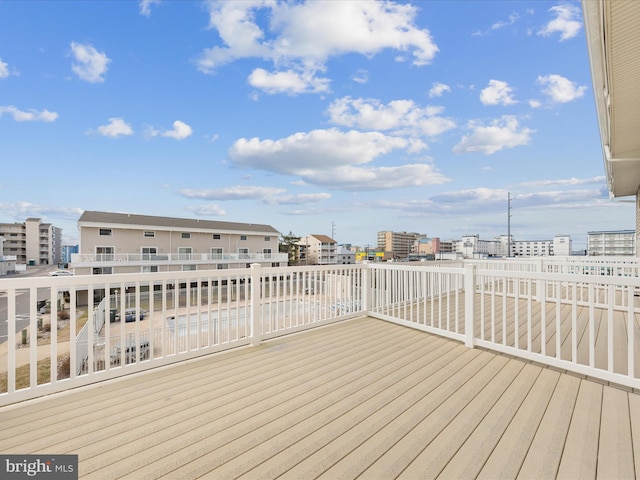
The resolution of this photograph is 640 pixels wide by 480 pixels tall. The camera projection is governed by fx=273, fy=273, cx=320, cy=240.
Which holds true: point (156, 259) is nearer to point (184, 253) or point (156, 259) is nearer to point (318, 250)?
point (184, 253)

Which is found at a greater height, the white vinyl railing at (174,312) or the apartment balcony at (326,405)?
the white vinyl railing at (174,312)

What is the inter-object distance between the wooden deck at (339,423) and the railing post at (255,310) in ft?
1.82

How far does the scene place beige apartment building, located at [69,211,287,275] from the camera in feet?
63.8

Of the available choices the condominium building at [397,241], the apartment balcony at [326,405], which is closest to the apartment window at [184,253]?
the apartment balcony at [326,405]

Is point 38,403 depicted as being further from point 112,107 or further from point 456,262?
point 112,107

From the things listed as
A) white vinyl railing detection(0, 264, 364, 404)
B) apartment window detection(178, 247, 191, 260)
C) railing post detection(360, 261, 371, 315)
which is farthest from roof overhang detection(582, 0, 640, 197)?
apartment window detection(178, 247, 191, 260)

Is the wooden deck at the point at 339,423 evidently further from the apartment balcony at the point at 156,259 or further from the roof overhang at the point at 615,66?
the apartment balcony at the point at 156,259

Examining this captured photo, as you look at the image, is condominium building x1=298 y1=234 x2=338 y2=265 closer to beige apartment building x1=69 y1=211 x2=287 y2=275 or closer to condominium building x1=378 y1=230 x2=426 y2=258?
beige apartment building x1=69 y1=211 x2=287 y2=275

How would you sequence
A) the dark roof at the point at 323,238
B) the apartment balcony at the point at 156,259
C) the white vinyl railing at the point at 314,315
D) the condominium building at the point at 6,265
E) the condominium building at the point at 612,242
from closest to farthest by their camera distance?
the white vinyl railing at the point at 314,315
the condominium building at the point at 612,242
the apartment balcony at the point at 156,259
the condominium building at the point at 6,265
the dark roof at the point at 323,238

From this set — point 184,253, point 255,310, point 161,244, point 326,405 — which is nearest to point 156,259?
point 161,244

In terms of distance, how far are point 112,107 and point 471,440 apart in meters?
20.0

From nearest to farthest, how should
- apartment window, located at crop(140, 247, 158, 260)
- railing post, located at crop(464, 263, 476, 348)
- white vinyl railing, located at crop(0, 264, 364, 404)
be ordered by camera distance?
white vinyl railing, located at crop(0, 264, 364, 404) < railing post, located at crop(464, 263, 476, 348) < apartment window, located at crop(140, 247, 158, 260)

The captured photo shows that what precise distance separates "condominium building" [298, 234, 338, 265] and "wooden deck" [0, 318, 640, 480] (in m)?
47.0

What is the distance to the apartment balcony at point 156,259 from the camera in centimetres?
1859
